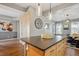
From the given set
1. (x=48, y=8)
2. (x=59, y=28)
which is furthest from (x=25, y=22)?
(x=59, y=28)

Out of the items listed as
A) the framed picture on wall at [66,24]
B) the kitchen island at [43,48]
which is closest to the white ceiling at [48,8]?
the framed picture on wall at [66,24]

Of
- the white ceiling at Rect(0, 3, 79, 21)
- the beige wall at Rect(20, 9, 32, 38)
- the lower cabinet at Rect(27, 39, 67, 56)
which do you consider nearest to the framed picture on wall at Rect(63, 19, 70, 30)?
the white ceiling at Rect(0, 3, 79, 21)

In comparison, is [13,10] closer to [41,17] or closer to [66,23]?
[41,17]

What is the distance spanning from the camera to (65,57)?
1.15 metres

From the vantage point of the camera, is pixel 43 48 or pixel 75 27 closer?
pixel 43 48

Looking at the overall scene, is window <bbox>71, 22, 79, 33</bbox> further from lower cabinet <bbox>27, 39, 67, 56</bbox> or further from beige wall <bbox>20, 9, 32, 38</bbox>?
beige wall <bbox>20, 9, 32, 38</bbox>

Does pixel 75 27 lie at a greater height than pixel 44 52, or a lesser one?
greater

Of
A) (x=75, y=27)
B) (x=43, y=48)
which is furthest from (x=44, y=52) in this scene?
(x=75, y=27)

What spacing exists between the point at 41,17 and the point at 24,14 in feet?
0.82

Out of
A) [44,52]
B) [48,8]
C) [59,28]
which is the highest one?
[48,8]

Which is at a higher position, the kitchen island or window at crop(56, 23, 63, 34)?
window at crop(56, 23, 63, 34)

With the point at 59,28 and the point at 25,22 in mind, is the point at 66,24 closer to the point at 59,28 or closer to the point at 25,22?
the point at 59,28

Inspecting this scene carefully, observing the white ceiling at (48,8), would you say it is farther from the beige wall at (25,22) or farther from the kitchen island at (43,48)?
the kitchen island at (43,48)

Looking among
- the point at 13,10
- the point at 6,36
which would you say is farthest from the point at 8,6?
the point at 6,36
